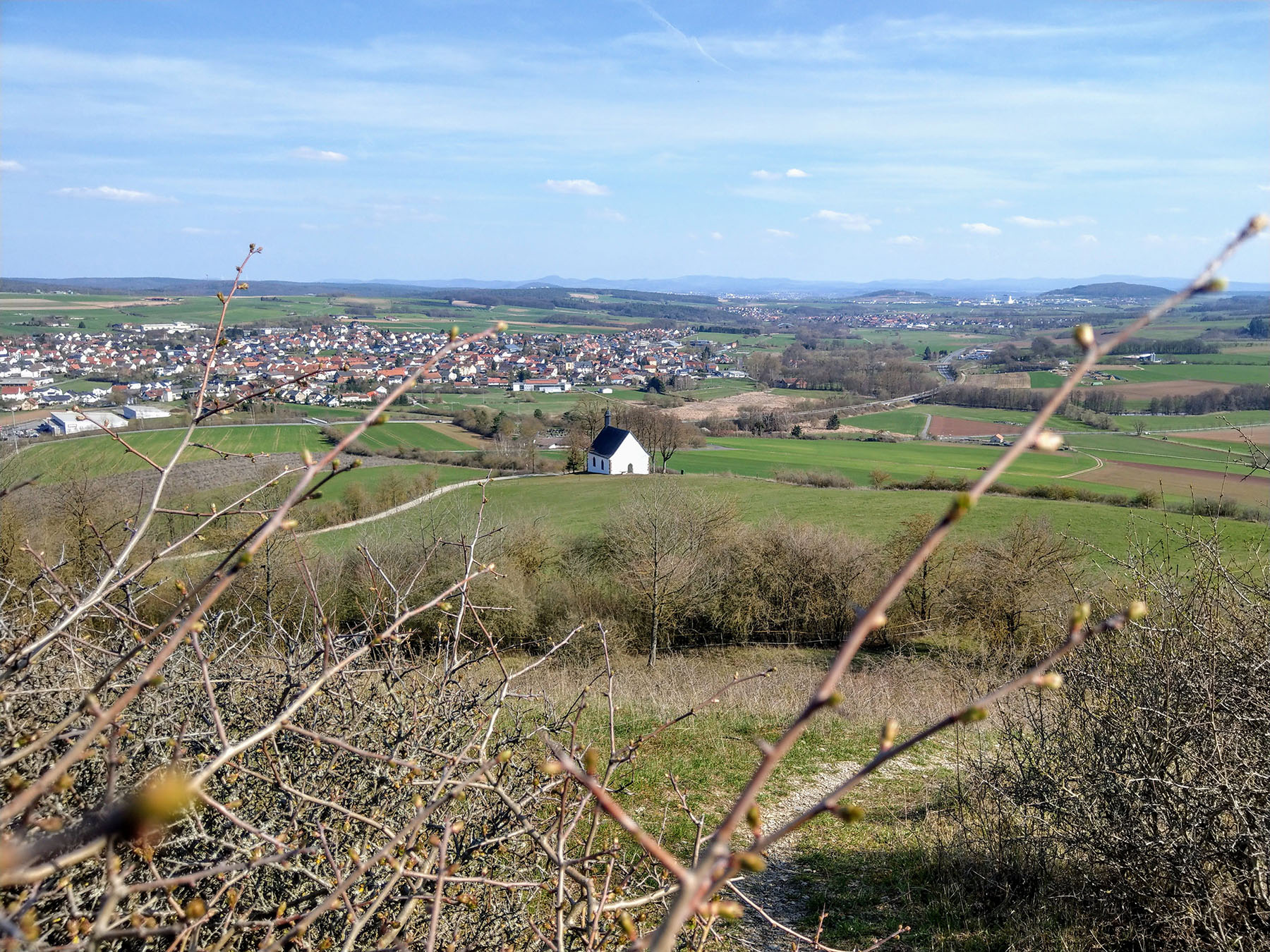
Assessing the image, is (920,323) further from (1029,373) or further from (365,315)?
(1029,373)

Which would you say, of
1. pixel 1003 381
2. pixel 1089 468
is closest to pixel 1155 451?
pixel 1089 468

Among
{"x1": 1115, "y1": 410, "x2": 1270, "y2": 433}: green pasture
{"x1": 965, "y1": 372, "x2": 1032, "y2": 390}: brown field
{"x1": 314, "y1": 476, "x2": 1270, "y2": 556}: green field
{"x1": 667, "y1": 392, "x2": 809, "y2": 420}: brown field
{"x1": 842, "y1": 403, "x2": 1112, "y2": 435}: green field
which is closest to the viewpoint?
{"x1": 314, "y1": 476, "x2": 1270, "y2": 556}: green field

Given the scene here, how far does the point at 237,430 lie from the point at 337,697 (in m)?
27.0

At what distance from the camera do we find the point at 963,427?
166 feet

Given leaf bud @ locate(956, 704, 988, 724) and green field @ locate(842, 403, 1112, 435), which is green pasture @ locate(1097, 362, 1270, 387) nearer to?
green field @ locate(842, 403, 1112, 435)

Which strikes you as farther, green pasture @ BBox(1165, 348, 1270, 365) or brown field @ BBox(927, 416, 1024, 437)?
green pasture @ BBox(1165, 348, 1270, 365)

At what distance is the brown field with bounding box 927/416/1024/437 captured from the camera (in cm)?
4494

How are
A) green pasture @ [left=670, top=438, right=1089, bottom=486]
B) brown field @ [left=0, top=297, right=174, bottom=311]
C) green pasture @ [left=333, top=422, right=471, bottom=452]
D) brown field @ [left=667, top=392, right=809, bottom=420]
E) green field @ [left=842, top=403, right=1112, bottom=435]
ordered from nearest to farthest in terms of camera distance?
1. green pasture @ [left=670, top=438, right=1089, bottom=486]
2. green pasture @ [left=333, top=422, right=471, bottom=452]
3. green field @ [left=842, top=403, right=1112, bottom=435]
4. brown field @ [left=0, top=297, right=174, bottom=311]
5. brown field @ [left=667, top=392, right=809, bottom=420]

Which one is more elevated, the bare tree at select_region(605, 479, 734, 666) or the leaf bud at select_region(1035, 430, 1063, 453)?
the leaf bud at select_region(1035, 430, 1063, 453)

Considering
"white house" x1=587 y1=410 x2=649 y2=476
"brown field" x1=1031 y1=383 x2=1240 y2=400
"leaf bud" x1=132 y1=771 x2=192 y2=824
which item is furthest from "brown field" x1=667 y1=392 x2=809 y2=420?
"leaf bud" x1=132 y1=771 x2=192 y2=824

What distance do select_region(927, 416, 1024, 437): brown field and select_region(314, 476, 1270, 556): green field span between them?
1060 centimetres

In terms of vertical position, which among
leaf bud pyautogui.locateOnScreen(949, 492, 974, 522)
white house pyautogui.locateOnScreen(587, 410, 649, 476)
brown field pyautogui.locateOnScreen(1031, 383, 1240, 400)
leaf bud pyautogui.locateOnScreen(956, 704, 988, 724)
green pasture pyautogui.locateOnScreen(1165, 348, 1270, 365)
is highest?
leaf bud pyautogui.locateOnScreen(949, 492, 974, 522)

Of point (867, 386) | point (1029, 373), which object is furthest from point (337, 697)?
point (867, 386)

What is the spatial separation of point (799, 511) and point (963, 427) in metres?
22.9
